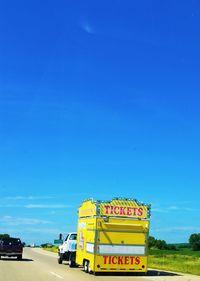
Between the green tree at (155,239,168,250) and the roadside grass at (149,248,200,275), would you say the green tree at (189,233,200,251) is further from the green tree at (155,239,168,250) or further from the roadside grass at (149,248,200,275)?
the roadside grass at (149,248,200,275)

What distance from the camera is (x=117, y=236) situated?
26750 mm

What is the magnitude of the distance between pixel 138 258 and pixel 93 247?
2328mm

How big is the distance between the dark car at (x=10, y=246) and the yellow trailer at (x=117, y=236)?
16.3 metres

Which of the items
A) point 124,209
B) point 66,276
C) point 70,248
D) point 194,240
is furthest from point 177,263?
point 194,240

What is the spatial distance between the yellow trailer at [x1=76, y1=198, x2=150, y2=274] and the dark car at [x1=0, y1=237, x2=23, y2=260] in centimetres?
1628

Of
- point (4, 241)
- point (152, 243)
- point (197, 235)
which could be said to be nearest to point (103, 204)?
point (4, 241)

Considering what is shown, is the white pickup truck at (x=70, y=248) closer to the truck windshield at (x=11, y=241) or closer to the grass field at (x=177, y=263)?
the grass field at (x=177, y=263)

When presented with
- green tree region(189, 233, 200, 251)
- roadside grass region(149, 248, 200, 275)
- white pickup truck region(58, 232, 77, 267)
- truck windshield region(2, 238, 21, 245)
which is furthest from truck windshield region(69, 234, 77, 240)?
green tree region(189, 233, 200, 251)

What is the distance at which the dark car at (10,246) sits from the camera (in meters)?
42.8

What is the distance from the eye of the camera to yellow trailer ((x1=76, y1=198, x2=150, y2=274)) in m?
26.4

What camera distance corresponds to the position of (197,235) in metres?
166

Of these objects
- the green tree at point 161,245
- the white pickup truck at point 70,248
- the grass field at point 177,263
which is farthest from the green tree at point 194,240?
the white pickup truck at point 70,248

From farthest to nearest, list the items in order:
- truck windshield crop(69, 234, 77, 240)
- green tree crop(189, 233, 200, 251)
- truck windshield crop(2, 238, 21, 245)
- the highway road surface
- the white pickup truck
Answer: green tree crop(189, 233, 200, 251), truck windshield crop(2, 238, 21, 245), truck windshield crop(69, 234, 77, 240), the white pickup truck, the highway road surface

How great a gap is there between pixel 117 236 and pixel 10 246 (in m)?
18.2
